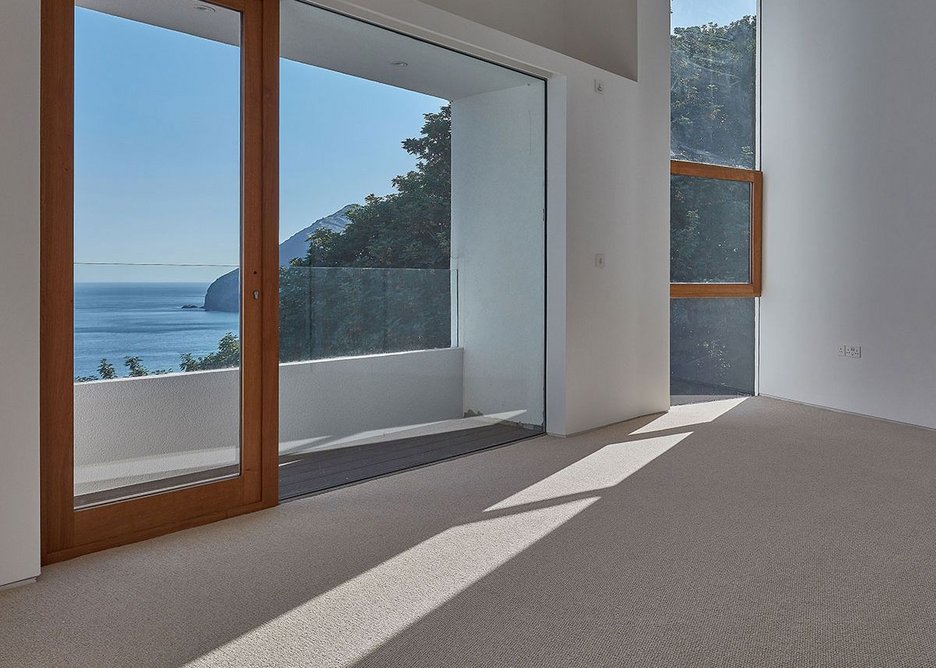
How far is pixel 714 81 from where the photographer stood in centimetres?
719

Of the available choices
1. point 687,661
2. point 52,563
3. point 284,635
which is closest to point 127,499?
point 52,563

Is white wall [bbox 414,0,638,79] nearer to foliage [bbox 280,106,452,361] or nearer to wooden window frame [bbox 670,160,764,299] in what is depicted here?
wooden window frame [bbox 670,160,764,299]

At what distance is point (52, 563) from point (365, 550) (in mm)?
1223

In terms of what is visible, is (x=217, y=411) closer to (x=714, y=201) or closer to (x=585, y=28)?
(x=585, y=28)

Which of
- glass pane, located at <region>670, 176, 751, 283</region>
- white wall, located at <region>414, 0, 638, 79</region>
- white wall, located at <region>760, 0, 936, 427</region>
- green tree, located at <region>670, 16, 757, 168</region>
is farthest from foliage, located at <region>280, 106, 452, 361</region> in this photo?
white wall, located at <region>760, 0, 936, 427</region>

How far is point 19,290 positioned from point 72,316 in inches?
11.3

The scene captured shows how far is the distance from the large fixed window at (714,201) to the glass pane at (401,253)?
1.98m

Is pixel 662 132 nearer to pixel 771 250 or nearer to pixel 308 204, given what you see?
pixel 771 250

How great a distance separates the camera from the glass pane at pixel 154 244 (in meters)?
3.13

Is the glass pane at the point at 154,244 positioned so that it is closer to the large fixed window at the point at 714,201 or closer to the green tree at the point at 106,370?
the green tree at the point at 106,370

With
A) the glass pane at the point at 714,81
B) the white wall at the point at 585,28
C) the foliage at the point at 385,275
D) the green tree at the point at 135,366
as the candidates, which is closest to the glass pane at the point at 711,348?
the glass pane at the point at 714,81

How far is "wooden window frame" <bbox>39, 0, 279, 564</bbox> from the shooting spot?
2.97 meters

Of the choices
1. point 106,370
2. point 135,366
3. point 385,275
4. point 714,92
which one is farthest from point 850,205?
point 106,370

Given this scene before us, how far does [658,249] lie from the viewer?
6.37 metres
